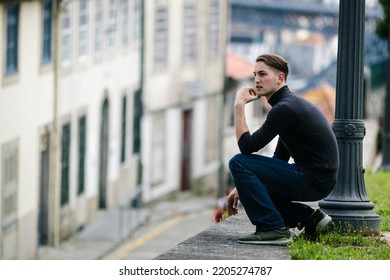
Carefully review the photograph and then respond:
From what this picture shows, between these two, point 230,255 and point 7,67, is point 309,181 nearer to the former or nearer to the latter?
point 230,255

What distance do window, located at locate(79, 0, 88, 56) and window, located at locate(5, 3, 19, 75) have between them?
190 inches

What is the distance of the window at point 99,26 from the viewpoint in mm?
31969

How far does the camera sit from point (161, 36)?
126 ft

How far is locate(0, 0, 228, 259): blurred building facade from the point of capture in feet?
82.1

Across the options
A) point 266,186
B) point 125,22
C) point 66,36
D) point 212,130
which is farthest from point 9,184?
point 212,130

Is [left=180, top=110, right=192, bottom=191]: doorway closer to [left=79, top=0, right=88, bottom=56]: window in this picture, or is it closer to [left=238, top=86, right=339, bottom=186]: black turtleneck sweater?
[left=79, top=0, right=88, bottom=56]: window

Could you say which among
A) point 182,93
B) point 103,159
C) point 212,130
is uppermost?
point 182,93

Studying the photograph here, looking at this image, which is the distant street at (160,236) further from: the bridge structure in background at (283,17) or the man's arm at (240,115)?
the bridge structure in background at (283,17)

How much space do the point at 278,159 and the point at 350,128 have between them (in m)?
0.89

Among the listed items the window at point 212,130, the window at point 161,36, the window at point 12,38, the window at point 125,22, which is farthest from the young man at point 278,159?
the window at point 212,130

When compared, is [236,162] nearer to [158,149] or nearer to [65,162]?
[65,162]

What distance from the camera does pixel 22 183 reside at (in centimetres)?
2534

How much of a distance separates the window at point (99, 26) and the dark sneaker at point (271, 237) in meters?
22.4
